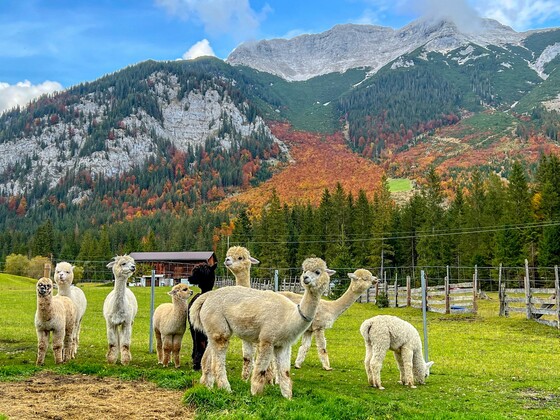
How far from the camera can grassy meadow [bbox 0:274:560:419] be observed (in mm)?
7090

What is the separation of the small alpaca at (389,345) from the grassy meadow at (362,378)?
274 millimetres

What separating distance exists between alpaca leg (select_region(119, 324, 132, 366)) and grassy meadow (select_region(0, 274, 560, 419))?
378 mm

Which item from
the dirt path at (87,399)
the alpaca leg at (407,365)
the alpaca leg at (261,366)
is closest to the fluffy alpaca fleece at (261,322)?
the alpaca leg at (261,366)

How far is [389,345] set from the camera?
9617mm

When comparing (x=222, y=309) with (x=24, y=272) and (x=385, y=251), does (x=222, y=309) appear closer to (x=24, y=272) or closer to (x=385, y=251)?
(x=385, y=251)

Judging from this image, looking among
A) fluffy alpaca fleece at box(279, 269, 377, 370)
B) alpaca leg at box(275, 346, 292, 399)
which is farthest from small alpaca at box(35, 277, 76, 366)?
alpaca leg at box(275, 346, 292, 399)

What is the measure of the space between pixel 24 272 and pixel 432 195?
2209 inches

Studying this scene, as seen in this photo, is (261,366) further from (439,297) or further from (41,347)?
(439,297)

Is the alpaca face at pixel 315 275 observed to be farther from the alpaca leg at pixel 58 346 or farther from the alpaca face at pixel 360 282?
the alpaca leg at pixel 58 346

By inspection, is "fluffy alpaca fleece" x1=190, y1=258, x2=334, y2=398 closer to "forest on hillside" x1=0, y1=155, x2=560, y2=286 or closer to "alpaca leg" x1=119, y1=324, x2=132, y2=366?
"alpaca leg" x1=119, y1=324, x2=132, y2=366

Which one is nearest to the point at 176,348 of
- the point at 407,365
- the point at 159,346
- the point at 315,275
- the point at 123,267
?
the point at 159,346

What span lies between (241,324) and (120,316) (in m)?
4.27

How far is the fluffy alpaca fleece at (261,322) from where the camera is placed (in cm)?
770

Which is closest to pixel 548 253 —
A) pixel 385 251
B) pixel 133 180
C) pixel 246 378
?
pixel 385 251
